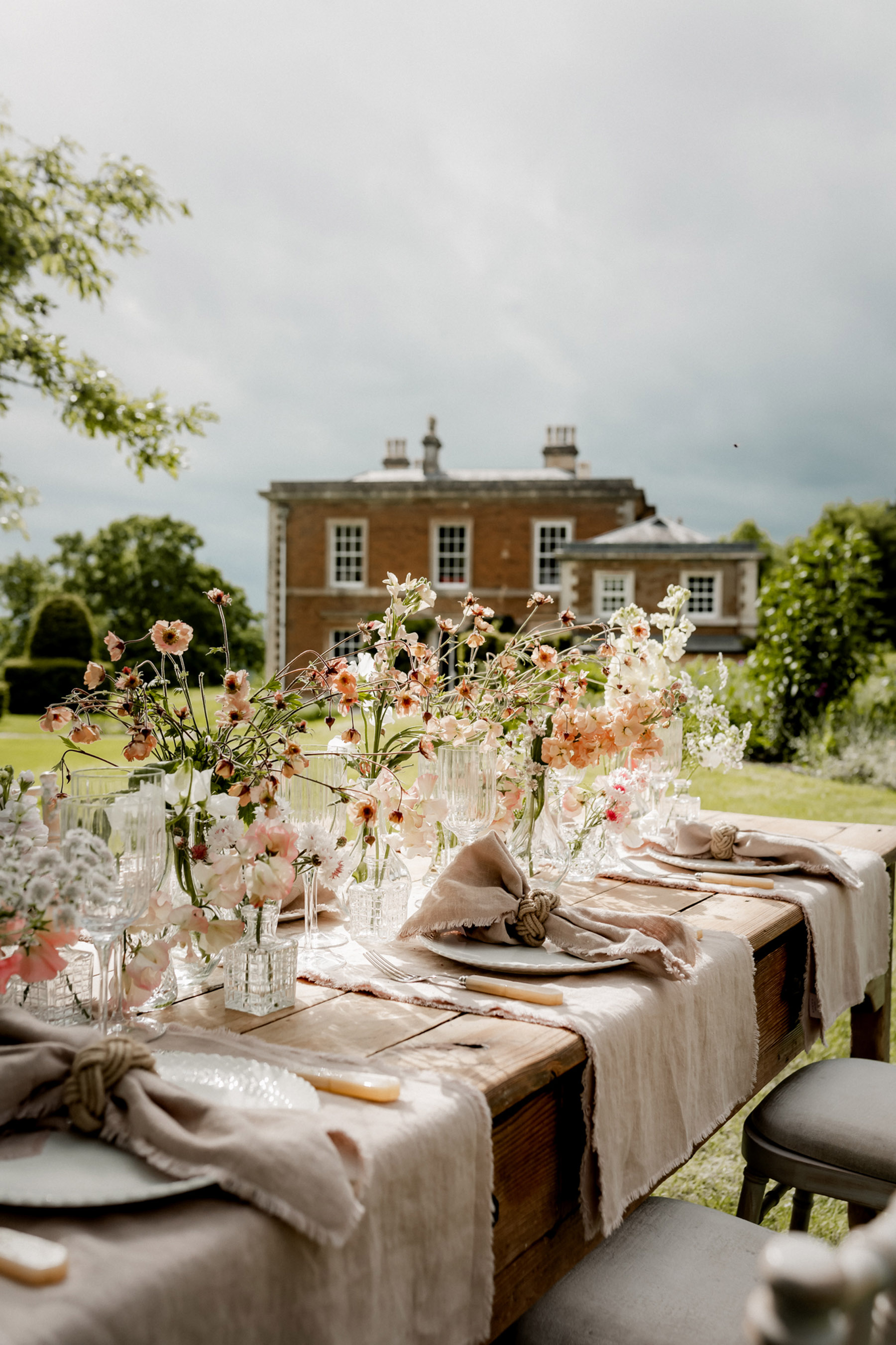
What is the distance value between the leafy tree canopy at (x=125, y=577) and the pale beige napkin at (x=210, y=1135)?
3209cm

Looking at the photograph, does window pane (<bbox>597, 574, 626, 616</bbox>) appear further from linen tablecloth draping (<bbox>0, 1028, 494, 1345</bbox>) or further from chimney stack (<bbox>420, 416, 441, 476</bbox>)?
linen tablecloth draping (<bbox>0, 1028, 494, 1345</bbox>)

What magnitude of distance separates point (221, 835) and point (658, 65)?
5.87 m

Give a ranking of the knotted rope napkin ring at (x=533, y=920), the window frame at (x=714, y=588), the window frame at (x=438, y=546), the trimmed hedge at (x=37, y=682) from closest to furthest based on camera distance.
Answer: the knotted rope napkin ring at (x=533, y=920), the trimmed hedge at (x=37, y=682), the window frame at (x=714, y=588), the window frame at (x=438, y=546)

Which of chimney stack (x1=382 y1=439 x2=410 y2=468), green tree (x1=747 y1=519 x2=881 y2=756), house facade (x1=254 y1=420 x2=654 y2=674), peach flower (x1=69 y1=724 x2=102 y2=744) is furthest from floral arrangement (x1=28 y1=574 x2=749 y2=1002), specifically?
chimney stack (x1=382 y1=439 x2=410 y2=468)

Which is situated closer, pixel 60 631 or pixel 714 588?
pixel 60 631

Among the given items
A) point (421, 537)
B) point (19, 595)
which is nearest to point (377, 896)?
point (421, 537)

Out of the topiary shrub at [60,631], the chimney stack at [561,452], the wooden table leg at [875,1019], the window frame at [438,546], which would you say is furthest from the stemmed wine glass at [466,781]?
the chimney stack at [561,452]

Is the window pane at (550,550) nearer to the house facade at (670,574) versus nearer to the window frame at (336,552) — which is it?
the house facade at (670,574)

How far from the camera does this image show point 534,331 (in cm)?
3591

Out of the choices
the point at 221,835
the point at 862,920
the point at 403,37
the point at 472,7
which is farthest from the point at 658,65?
the point at 221,835

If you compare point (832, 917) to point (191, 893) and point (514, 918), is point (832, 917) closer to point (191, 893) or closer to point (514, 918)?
point (514, 918)

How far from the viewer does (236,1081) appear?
97 centimetres

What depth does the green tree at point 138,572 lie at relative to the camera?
32.6 meters

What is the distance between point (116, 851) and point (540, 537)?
21417 millimetres
